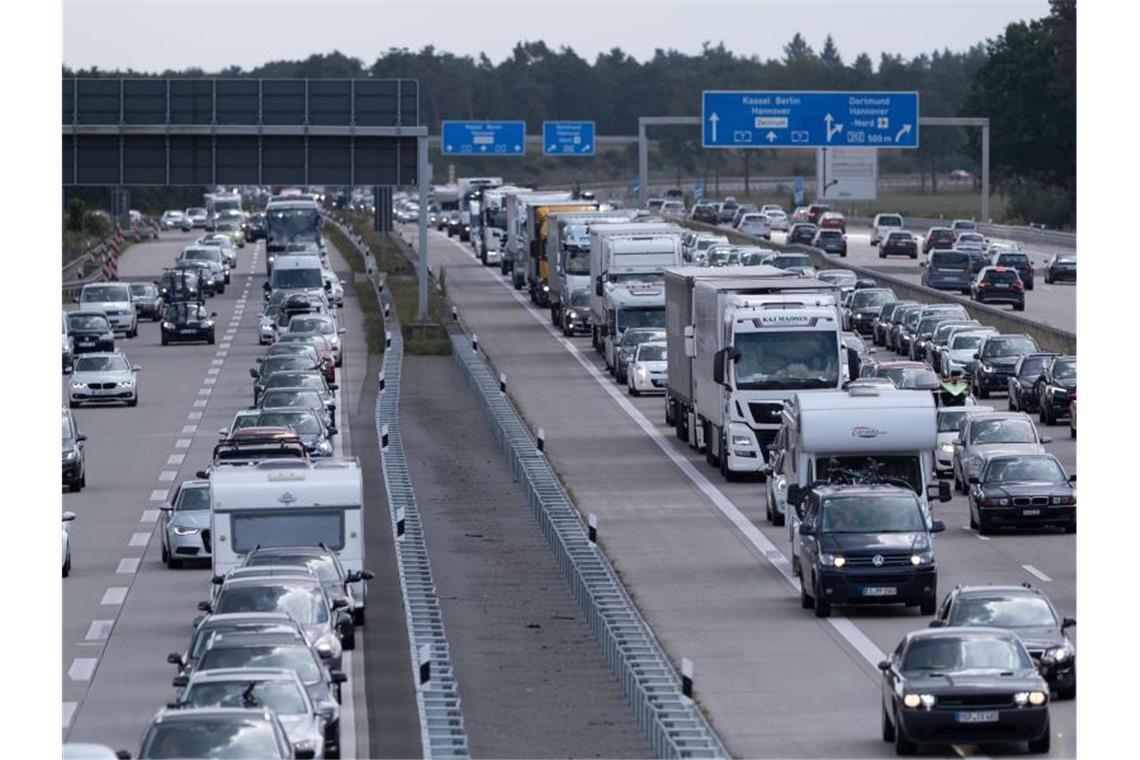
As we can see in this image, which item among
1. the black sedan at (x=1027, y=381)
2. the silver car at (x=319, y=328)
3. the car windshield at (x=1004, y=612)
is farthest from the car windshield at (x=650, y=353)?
the car windshield at (x=1004, y=612)

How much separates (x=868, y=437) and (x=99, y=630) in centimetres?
1127

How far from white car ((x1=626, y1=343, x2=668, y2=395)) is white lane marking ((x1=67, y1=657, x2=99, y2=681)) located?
3495cm

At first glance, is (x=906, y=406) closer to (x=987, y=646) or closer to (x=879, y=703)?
(x=879, y=703)

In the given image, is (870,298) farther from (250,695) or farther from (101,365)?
(250,695)

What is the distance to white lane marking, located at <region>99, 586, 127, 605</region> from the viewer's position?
3556 cm

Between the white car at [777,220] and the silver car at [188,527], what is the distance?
106m

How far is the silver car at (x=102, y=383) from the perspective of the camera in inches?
2488

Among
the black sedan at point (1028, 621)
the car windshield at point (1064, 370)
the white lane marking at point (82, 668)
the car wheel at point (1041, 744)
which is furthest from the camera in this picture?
the car windshield at point (1064, 370)

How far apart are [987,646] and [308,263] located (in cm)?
6514

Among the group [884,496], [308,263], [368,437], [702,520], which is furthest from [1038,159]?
[884,496]

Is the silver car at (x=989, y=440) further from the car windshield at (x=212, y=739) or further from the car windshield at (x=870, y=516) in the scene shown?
the car windshield at (x=212, y=739)

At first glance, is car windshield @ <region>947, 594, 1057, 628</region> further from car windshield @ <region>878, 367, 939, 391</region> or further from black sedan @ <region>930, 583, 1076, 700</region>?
car windshield @ <region>878, 367, 939, 391</region>

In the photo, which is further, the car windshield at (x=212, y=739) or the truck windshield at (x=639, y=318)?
the truck windshield at (x=639, y=318)

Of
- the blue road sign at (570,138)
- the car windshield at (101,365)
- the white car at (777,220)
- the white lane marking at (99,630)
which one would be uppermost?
the blue road sign at (570,138)
